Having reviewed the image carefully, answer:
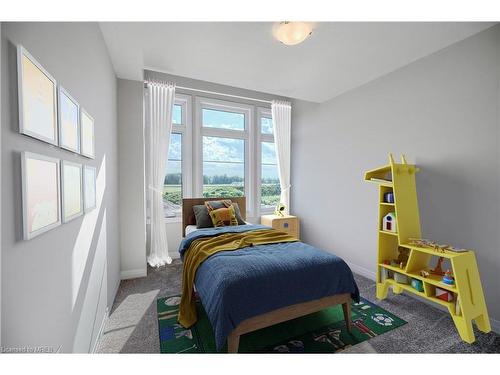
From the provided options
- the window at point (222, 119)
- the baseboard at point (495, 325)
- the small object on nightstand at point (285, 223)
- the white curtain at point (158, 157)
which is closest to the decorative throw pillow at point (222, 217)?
the white curtain at point (158, 157)

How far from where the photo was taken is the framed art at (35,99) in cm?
76

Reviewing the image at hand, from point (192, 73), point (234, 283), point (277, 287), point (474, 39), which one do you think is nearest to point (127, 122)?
point (192, 73)

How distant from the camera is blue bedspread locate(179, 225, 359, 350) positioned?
1410mm

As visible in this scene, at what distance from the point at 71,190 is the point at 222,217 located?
6.11 ft

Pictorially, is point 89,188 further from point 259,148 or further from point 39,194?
point 259,148

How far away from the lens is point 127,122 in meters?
2.79

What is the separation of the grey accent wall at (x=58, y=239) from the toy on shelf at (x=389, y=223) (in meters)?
2.63

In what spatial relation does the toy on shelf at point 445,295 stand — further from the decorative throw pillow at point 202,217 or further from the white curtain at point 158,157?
the white curtain at point 158,157

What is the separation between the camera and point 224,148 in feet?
13.0

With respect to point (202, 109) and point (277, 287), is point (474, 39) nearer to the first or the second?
point (277, 287)

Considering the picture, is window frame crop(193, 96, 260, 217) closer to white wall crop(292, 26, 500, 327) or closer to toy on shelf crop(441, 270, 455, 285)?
white wall crop(292, 26, 500, 327)

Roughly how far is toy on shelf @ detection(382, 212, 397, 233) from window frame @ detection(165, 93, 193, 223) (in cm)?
277

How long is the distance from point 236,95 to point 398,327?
3696mm

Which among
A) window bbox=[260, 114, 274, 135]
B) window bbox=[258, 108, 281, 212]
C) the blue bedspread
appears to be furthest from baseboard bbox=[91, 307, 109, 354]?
window bbox=[260, 114, 274, 135]
